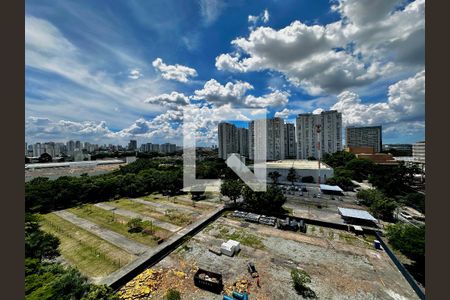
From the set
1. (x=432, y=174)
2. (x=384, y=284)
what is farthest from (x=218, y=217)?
(x=432, y=174)

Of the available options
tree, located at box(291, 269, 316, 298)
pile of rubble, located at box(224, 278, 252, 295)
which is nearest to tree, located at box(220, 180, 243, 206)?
pile of rubble, located at box(224, 278, 252, 295)

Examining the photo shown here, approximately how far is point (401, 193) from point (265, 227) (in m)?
24.2

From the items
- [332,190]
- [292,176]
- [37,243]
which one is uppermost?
[292,176]

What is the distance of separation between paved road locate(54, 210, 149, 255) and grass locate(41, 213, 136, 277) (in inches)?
13.1

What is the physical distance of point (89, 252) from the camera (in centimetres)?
1202

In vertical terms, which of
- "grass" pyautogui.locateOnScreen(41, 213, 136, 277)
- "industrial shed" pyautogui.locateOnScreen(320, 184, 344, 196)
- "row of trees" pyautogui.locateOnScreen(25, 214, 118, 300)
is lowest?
"grass" pyautogui.locateOnScreen(41, 213, 136, 277)

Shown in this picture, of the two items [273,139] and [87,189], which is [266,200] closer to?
[87,189]

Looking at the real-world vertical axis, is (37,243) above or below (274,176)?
below

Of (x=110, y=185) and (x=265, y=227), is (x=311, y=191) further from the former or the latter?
(x=110, y=185)

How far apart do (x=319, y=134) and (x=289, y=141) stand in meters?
12.4

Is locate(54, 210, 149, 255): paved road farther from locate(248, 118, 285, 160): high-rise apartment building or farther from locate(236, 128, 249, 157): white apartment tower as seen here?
locate(236, 128, 249, 157): white apartment tower

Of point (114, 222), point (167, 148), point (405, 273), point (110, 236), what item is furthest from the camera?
point (167, 148)

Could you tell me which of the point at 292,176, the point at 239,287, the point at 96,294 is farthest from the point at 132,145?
the point at 239,287

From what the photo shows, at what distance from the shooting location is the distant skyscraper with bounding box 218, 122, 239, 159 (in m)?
48.1
